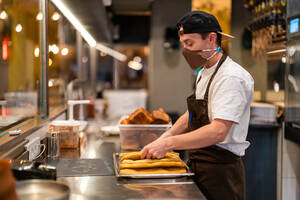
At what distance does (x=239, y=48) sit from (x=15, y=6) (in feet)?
15.4

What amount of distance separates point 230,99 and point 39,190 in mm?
909

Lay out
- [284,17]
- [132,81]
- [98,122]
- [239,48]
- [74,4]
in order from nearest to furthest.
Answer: [74,4] < [284,17] < [98,122] < [239,48] < [132,81]

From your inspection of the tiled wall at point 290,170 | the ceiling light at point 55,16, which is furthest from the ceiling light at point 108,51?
the tiled wall at point 290,170

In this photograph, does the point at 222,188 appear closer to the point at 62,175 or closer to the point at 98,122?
the point at 62,175

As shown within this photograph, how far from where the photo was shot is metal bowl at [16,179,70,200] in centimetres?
101

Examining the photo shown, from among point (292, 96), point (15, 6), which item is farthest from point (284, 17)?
point (15, 6)

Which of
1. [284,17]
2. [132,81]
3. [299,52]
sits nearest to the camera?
[299,52]

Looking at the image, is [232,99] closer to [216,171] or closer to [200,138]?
[200,138]

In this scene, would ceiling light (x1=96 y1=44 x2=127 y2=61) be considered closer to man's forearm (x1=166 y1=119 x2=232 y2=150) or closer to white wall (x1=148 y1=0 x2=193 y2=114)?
white wall (x1=148 y1=0 x2=193 y2=114)

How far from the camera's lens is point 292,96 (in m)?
3.08

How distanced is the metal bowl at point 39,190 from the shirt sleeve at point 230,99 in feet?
2.60

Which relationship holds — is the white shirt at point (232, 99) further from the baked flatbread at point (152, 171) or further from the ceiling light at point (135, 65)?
the ceiling light at point (135, 65)

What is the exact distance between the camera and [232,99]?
5.11ft

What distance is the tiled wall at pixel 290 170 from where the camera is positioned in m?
3.24
